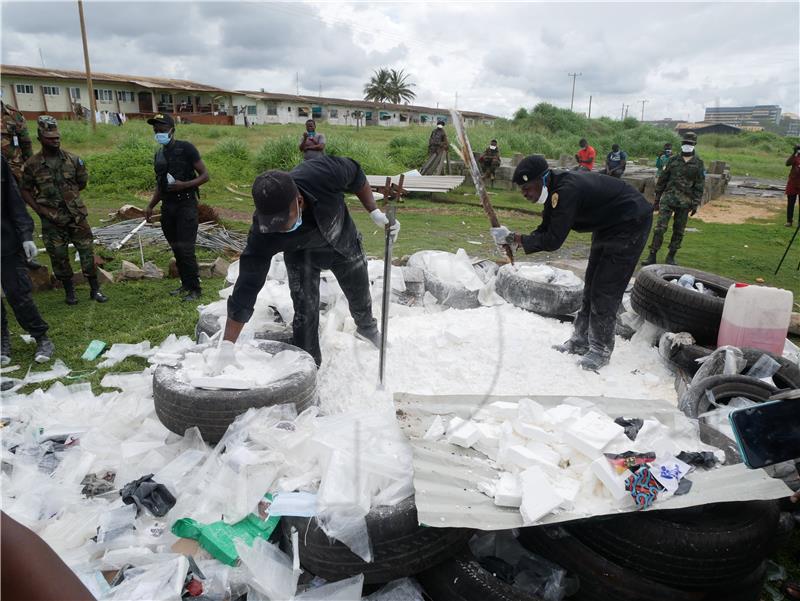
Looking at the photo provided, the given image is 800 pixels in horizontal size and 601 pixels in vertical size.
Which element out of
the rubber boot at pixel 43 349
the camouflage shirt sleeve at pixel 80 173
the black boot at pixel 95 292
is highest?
the camouflage shirt sleeve at pixel 80 173

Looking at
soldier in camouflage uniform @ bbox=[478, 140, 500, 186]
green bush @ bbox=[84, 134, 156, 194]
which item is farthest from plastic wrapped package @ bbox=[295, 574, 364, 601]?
soldier in camouflage uniform @ bbox=[478, 140, 500, 186]

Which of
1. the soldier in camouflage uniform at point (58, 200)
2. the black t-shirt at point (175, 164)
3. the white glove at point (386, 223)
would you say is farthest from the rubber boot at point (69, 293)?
the white glove at point (386, 223)

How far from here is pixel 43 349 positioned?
4551 millimetres

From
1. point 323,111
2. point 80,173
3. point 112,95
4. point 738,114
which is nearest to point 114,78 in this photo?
point 112,95

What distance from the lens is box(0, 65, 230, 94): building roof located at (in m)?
30.4

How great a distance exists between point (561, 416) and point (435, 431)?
65cm

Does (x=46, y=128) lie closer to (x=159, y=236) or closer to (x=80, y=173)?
(x=80, y=173)

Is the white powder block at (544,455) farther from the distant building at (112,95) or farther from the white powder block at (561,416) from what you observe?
the distant building at (112,95)

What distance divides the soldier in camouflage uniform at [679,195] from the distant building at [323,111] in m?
29.8

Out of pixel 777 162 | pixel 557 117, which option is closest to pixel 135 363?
pixel 557 117

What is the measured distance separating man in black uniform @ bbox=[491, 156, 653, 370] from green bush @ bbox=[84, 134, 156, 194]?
11747 mm

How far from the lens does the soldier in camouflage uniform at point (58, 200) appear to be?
5582 mm

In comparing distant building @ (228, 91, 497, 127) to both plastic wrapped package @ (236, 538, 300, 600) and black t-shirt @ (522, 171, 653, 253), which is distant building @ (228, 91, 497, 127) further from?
plastic wrapped package @ (236, 538, 300, 600)

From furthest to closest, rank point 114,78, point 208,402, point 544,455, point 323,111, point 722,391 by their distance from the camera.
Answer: point 323,111, point 114,78, point 722,391, point 208,402, point 544,455
